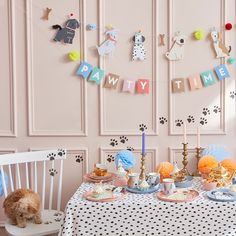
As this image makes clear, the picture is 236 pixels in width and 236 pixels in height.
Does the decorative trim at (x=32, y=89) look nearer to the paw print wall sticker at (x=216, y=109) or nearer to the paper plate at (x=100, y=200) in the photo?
the paper plate at (x=100, y=200)

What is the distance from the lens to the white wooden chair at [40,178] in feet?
8.13

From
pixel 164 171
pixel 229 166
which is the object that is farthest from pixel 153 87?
pixel 229 166

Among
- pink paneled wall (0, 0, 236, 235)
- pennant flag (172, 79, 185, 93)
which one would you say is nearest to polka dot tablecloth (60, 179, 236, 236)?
pink paneled wall (0, 0, 236, 235)

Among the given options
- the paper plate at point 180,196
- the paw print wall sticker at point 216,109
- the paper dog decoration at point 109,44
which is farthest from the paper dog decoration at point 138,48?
the paper plate at point 180,196

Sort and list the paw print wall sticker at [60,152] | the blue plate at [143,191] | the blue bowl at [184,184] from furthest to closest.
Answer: the paw print wall sticker at [60,152], the blue bowl at [184,184], the blue plate at [143,191]

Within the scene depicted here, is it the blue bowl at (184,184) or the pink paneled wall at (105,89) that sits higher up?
the pink paneled wall at (105,89)

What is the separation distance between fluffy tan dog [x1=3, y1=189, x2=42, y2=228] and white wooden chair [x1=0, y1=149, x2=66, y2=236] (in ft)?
0.13

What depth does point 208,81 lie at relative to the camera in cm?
288

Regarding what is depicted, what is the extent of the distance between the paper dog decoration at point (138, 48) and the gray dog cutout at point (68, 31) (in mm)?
437

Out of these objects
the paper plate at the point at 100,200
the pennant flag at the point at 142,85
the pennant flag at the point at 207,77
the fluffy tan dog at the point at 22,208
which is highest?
the pennant flag at the point at 207,77

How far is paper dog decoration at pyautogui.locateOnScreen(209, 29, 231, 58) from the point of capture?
2859mm

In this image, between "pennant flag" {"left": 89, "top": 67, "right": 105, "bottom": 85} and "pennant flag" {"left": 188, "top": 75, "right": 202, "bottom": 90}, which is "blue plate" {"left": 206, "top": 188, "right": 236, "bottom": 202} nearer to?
"pennant flag" {"left": 188, "top": 75, "right": 202, "bottom": 90}

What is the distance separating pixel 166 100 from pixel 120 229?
3.82 ft

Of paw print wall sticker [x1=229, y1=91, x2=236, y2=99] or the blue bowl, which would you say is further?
paw print wall sticker [x1=229, y1=91, x2=236, y2=99]
